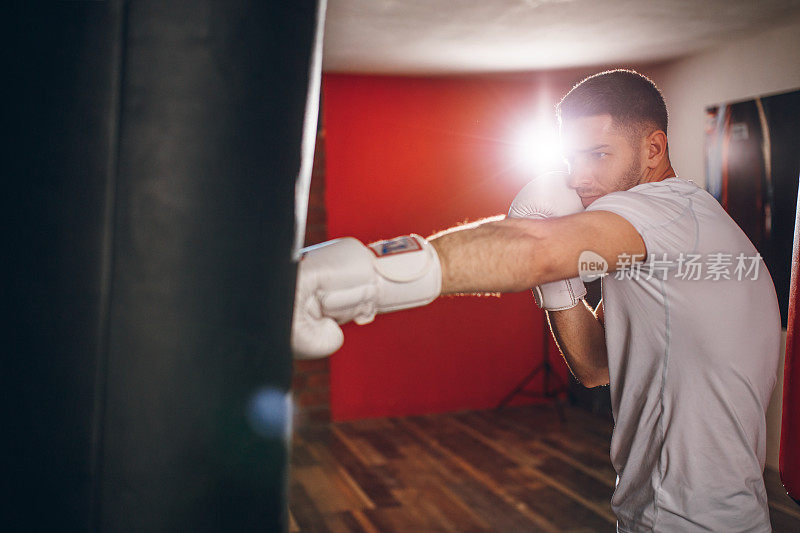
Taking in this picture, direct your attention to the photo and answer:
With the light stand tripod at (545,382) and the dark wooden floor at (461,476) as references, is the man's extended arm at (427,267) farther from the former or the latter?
the light stand tripod at (545,382)

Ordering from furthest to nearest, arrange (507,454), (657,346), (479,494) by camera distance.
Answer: (507,454) < (479,494) < (657,346)

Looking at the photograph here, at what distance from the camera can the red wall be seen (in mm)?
4832

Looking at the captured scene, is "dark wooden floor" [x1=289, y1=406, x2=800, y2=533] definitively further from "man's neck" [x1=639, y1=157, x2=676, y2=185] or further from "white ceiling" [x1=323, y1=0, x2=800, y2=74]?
"white ceiling" [x1=323, y1=0, x2=800, y2=74]

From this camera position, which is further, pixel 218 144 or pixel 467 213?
pixel 467 213

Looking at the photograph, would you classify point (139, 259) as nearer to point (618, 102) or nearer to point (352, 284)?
point (352, 284)

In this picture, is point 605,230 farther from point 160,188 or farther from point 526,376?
point 526,376

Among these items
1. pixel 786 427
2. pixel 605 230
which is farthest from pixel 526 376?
pixel 605 230

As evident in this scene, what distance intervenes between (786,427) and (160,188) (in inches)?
47.5

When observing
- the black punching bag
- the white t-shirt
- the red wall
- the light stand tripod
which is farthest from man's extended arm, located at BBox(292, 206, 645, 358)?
the light stand tripod

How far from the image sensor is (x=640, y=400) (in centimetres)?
120

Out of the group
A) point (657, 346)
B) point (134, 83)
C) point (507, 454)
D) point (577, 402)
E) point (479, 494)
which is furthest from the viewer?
point (577, 402)

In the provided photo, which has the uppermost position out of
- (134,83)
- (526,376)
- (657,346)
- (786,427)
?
(134,83)

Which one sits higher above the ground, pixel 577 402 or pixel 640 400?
pixel 640 400

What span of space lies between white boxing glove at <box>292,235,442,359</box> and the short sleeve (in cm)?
32
